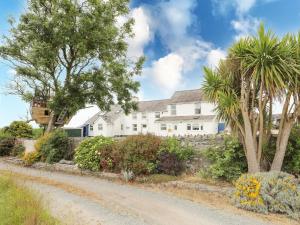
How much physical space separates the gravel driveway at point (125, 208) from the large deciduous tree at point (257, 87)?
3472 mm

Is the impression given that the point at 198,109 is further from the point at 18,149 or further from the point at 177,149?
the point at 177,149

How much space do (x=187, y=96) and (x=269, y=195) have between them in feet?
111

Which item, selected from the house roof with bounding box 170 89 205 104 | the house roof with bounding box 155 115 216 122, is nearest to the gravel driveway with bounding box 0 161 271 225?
the house roof with bounding box 155 115 216 122

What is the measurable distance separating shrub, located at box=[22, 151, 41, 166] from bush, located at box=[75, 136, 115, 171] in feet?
13.7

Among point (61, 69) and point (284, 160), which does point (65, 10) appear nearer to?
point (61, 69)

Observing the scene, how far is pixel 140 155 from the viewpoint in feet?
40.2

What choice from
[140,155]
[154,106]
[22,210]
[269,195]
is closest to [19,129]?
[140,155]

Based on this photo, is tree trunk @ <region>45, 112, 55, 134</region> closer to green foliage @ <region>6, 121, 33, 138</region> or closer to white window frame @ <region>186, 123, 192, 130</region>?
green foliage @ <region>6, 121, 33, 138</region>

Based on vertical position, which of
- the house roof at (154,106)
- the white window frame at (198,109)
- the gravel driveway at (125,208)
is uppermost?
the house roof at (154,106)

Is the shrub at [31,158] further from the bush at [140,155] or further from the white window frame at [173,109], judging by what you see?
the white window frame at [173,109]

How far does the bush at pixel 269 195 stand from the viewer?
791cm

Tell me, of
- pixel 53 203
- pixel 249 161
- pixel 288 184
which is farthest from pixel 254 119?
pixel 53 203

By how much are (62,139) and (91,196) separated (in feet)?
29.3

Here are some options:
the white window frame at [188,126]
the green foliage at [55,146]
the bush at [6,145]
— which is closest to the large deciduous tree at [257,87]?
the green foliage at [55,146]
